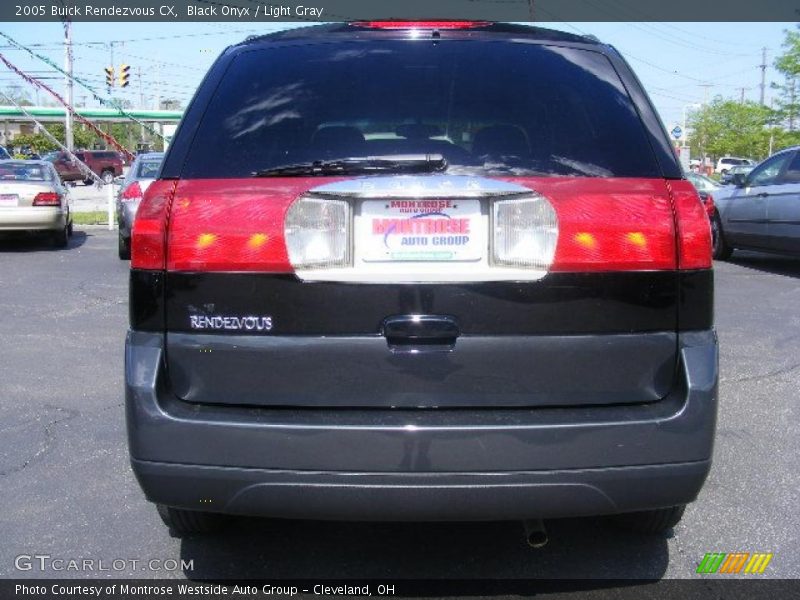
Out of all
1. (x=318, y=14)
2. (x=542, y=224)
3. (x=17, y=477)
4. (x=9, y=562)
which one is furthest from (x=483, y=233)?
(x=318, y=14)

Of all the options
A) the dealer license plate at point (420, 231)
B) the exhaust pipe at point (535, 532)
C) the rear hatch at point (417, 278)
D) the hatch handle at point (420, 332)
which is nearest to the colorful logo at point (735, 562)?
the exhaust pipe at point (535, 532)

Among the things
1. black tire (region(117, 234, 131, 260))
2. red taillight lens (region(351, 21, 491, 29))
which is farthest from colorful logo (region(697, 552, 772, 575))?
black tire (region(117, 234, 131, 260))

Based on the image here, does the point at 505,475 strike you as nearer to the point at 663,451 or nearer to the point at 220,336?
the point at 663,451

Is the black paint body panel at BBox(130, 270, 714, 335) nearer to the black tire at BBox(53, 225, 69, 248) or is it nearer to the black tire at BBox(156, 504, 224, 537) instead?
the black tire at BBox(156, 504, 224, 537)

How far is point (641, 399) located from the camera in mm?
2586

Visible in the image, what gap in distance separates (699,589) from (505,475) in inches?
41.7

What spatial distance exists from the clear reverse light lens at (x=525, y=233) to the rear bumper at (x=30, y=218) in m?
12.1

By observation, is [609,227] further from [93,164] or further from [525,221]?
[93,164]

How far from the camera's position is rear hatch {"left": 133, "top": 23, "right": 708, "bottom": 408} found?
2527mm

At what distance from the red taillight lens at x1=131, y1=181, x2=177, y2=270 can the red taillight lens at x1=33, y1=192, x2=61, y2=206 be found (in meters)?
11.6

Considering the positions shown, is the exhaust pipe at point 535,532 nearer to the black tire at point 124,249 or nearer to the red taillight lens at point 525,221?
the red taillight lens at point 525,221

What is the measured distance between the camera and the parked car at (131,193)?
11.8m

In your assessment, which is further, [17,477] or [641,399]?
[17,477]

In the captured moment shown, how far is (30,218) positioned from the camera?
13156 millimetres
